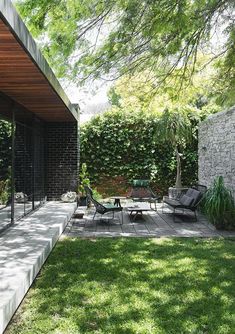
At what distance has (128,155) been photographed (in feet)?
44.3

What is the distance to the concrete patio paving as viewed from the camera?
738cm

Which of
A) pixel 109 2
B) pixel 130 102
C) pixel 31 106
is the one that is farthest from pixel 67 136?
pixel 109 2

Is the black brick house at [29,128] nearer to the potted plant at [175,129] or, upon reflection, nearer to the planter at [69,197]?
the planter at [69,197]

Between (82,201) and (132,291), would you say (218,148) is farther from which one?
(132,291)

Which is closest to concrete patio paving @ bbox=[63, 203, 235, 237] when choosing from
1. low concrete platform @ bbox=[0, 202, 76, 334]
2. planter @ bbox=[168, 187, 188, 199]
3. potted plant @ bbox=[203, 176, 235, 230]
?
potted plant @ bbox=[203, 176, 235, 230]

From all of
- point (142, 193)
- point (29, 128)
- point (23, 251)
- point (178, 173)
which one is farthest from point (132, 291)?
point (178, 173)

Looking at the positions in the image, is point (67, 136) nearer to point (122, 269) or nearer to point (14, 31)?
point (122, 269)

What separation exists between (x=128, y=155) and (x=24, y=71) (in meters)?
8.70

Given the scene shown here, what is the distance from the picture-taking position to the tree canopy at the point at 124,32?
5.83m

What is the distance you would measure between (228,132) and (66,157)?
193 inches

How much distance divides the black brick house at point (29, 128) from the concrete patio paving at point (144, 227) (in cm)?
135

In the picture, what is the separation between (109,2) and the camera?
246 inches

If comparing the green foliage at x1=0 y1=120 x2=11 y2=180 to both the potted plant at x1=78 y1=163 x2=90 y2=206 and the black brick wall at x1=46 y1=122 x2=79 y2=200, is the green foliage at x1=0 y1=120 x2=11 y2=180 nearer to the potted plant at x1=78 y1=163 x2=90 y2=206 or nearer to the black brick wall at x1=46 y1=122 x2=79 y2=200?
the black brick wall at x1=46 y1=122 x2=79 y2=200

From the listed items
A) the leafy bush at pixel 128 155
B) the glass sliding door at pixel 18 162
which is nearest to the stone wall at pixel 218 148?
the leafy bush at pixel 128 155
